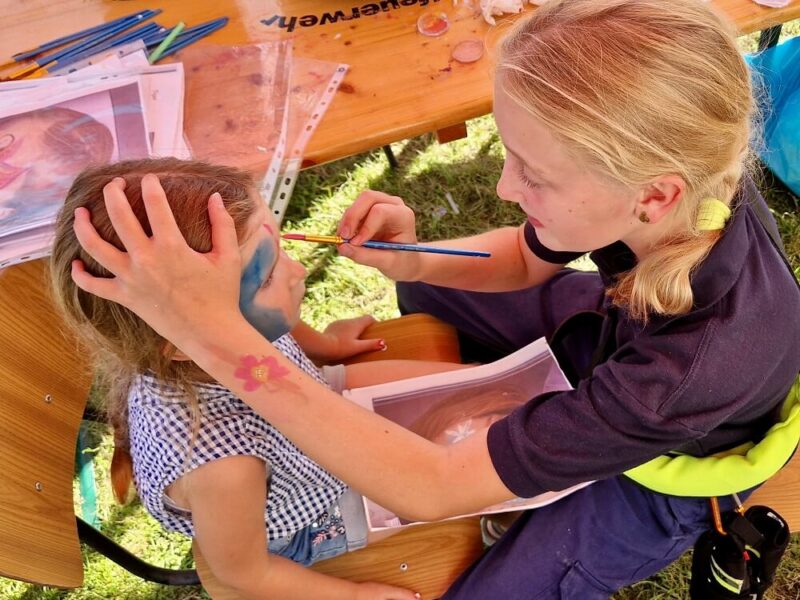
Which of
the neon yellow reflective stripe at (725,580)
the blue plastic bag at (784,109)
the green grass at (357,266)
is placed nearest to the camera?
the neon yellow reflective stripe at (725,580)

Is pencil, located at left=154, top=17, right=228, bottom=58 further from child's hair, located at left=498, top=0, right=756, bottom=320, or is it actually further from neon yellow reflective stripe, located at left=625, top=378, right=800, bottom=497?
neon yellow reflective stripe, located at left=625, top=378, right=800, bottom=497

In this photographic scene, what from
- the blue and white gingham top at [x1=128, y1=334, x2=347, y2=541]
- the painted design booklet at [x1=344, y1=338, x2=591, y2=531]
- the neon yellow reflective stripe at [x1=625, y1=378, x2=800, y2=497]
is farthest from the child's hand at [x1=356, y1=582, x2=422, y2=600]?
the neon yellow reflective stripe at [x1=625, y1=378, x2=800, y2=497]

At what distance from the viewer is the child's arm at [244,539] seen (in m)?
0.93

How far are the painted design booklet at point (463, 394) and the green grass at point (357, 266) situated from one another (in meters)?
0.63

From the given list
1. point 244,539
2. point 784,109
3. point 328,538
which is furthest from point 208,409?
point 784,109

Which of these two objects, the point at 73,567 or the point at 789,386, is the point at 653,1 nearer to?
the point at 789,386

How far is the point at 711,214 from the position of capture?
2.89 ft

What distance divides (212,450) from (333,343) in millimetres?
447

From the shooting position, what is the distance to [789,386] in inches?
38.8

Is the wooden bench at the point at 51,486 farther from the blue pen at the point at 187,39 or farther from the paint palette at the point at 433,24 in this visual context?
the paint palette at the point at 433,24

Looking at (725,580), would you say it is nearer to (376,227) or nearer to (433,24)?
(376,227)

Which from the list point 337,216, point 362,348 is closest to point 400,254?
point 362,348

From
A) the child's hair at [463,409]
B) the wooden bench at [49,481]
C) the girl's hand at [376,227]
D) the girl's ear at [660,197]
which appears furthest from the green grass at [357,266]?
the girl's ear at [660,197]

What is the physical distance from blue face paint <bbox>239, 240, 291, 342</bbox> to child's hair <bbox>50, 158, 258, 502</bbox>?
4cm
